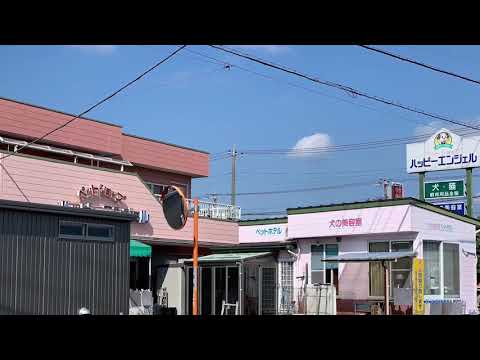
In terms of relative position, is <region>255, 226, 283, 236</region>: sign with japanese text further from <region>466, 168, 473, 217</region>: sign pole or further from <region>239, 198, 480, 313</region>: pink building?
<region>466, 168, 473, 217</region>: sign pole

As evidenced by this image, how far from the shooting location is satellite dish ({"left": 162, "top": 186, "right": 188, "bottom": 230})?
16047 millimetres

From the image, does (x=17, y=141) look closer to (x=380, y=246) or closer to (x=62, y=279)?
(x=62, y=279)

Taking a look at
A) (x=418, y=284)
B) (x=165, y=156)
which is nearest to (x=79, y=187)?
(x=165, y=156)

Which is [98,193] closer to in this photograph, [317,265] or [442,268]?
[317,265]

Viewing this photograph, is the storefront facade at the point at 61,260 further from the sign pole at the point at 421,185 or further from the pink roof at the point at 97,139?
the sign pole at the point at 421,185

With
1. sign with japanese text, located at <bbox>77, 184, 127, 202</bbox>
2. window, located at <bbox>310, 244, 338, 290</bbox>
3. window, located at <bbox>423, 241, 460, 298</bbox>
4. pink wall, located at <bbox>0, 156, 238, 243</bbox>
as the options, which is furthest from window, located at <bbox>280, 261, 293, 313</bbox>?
sign with japanese text, located at <bbox>77, 184, 127, 202</bbox>

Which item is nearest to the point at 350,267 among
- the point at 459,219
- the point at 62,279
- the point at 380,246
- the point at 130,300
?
the point at 380,246

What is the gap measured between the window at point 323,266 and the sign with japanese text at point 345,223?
69 cm

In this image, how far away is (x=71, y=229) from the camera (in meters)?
14.6

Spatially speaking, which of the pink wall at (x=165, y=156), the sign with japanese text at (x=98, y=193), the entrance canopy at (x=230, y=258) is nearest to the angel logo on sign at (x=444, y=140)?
the pink wall at (x=165, y=156)
